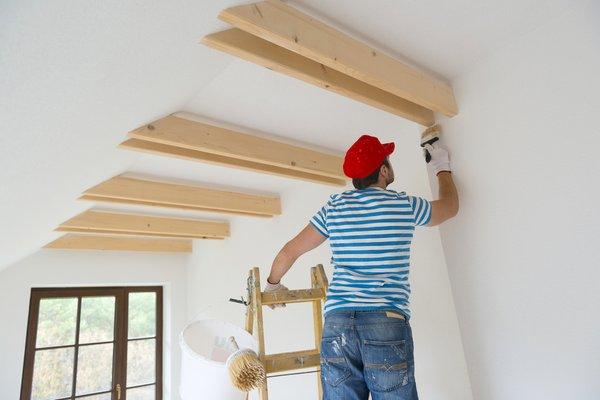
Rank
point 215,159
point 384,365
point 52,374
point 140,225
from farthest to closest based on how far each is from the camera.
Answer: point 52,374 < point 140,225 < point 215,159 < point 384,365

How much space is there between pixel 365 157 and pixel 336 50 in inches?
15.4

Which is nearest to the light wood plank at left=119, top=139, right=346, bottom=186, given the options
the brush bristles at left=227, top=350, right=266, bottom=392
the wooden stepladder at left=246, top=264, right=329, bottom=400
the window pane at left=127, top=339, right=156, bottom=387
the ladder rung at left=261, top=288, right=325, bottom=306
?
the wooden stepladder at left=246, top=264, right=329, bottom=400

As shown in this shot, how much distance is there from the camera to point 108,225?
338 cm

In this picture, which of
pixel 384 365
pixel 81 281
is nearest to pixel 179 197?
pixel 384 365

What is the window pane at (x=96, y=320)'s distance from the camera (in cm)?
414

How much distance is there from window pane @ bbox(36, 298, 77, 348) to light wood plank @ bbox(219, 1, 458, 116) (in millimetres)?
4141

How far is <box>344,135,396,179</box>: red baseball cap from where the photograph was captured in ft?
4.53

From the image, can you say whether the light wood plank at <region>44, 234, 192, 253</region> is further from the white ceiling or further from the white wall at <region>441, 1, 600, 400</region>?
the white wall at <region>441, 1, 600, 400</region>

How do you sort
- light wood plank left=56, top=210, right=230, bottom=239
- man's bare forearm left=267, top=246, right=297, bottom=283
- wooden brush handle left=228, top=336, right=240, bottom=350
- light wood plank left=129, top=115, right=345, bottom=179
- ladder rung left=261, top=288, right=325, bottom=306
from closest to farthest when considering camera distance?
1. man's bare forearm left=267, top=246, right=297, bottom=283
2. ladder rung left=261, top=288, right=325, bottom=306
3. wooden brush handle left=228, top=336, right=240, bottom=350
4. light wood plank left=129, top=115, right=345, bottom=179
5. light wood plank left=56, top=210, right=230, bottom=239

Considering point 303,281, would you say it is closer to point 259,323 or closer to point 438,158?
point 259,323

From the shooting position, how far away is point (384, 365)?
1133mm

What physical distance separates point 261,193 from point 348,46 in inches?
74.7

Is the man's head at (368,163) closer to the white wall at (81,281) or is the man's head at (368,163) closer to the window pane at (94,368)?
the white wall at (81,281)

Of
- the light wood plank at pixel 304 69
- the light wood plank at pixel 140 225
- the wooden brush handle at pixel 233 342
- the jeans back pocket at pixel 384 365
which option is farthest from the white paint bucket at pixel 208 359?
the light wood plank at pixel 140 225
